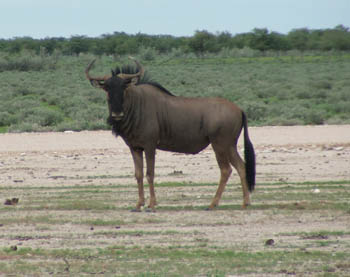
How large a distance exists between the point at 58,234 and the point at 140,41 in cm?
9684

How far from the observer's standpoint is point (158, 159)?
2130 centimetres

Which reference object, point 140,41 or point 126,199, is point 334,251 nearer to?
point 126,199

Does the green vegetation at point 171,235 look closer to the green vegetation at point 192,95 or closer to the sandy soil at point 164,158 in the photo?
the sandy soil at point 164,158

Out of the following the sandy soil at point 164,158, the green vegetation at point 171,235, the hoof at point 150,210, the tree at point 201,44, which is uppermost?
the green vegetation at point 171,235

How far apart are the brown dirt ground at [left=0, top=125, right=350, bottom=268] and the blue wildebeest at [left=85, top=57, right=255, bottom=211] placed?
72 centimetres

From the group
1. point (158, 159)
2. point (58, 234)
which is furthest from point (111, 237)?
point (158, 159)

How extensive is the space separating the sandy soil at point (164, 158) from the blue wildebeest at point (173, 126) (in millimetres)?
3712

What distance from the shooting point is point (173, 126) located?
13250mm

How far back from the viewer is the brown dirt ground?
10.3 m

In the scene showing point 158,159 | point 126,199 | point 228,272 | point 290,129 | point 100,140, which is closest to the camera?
point 228,272

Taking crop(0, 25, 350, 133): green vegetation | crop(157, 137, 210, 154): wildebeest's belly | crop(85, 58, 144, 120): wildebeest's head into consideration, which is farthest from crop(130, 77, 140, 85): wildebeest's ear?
crop(0, 25, 350, 133): green vegetation

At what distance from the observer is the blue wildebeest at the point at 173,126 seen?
1299cm

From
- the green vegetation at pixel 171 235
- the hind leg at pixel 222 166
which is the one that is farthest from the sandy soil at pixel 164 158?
the hind leg at pixel 222 166

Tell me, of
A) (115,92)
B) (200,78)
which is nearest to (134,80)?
(115,92)
